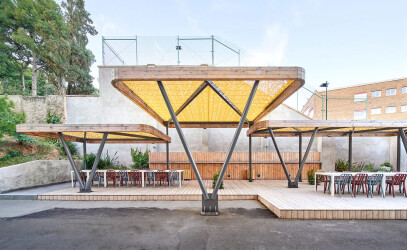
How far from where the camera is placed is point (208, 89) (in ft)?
21.2

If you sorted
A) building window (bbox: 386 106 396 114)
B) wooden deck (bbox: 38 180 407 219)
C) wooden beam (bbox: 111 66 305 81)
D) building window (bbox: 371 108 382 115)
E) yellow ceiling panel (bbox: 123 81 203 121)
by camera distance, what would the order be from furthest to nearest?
building window (bbox: 371 108 382 115), building window (bbox: 386 106 396 114), yellow ceiling panel (bbox: 123 81 203 121), wooden deck (bbox: 38 180 407 219), wooden beam (bbox: 111 66 305 81)

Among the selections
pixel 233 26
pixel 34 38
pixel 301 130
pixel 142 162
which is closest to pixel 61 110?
pixel 142 162

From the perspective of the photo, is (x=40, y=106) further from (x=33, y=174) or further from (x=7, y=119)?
(x=33, y=174)

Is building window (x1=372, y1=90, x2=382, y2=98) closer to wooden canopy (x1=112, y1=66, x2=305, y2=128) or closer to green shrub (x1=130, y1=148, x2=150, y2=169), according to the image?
wooden canopy (x1=112, y1=66, x2=305, y2=128)

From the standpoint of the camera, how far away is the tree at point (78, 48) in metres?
17.7

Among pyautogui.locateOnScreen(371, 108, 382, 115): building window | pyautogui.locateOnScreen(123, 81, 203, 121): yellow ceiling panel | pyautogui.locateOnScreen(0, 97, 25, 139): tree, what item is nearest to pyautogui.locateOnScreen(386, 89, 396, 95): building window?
pyautogui.locateOnScreen(371, 108, 382, 115): building window

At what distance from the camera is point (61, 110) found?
1365 cm

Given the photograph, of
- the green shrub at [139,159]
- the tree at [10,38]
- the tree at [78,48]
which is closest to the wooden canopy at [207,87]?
the green shrub at [139,159]

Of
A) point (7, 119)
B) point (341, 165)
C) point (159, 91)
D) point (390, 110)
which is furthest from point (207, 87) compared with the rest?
point (390, 110)

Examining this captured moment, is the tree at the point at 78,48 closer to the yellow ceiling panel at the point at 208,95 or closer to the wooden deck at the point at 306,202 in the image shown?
the yellow ceiling panel at the point at 208,95

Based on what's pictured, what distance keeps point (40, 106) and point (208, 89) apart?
12961mm

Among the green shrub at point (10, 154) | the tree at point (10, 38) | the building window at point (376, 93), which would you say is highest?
the tree at point (10, 38)

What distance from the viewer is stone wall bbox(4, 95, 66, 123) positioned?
13539mm

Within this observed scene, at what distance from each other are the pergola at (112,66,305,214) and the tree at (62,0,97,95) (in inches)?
489
